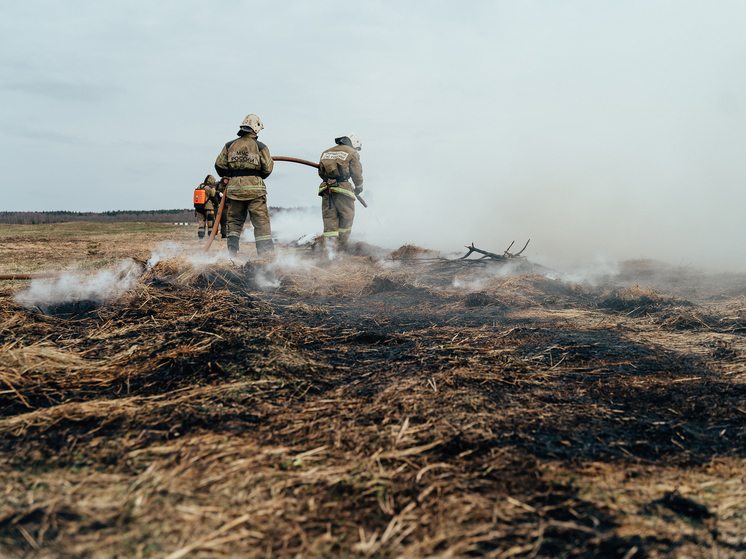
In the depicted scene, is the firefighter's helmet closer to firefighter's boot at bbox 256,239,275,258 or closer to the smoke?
firefighter's boot at bbox 256,239,275,258

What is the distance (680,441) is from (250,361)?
8.16ft

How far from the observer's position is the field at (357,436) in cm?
146

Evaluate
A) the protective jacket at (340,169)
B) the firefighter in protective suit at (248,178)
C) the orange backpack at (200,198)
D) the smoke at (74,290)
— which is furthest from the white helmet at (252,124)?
the orange backpack at (200,198)

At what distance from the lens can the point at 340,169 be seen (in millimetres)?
9164

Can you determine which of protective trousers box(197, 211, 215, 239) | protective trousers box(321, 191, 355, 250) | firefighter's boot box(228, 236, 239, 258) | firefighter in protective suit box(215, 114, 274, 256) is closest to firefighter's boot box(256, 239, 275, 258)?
firefighter in protective suit box(215, 114, 274, 256)

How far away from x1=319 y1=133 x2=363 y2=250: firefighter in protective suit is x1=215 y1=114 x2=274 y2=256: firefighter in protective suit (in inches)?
64.8

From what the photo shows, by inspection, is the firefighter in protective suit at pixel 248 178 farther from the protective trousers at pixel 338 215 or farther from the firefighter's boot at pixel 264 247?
the protective trousers at pixel 338 215

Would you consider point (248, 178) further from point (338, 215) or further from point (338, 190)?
point (338, 215)

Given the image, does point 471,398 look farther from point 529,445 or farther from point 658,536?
point 658,536

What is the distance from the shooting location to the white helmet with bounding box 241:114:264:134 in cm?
776

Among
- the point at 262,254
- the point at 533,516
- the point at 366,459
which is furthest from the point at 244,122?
the point at 533,516

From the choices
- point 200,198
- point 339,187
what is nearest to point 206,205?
point 200,198

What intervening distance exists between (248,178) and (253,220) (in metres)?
0.73

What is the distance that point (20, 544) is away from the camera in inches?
53.3
